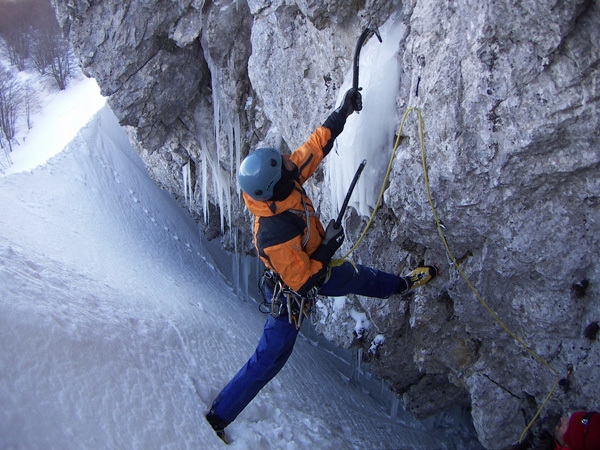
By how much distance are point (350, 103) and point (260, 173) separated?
1077mm

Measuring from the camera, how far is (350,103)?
3295mm

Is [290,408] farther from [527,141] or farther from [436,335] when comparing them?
[527,141]

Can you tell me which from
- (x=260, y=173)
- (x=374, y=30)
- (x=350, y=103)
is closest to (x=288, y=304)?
(x=260, y=173)

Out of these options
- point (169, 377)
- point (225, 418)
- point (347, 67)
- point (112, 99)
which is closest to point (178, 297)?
point (169, 377)

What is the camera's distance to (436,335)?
423cm

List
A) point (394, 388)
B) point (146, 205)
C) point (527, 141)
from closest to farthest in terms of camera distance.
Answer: point (527, 141)
point (394, 388)
point (146, 205)

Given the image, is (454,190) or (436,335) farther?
(436,335)

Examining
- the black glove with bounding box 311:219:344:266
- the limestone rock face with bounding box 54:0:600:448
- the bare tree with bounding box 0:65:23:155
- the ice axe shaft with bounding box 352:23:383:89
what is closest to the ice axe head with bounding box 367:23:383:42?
the ice axe shaft with bounding box 352:23:383:89

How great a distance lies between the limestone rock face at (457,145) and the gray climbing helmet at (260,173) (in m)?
1.11

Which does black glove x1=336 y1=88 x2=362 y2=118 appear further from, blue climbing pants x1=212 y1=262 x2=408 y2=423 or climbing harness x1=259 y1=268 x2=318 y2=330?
blue climbing pants x1=212 y1=262 x2=408 y2=423

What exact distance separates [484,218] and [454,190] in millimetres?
302

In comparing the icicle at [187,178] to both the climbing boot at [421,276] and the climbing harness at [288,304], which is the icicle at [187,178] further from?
the climbing boot at [421,276]

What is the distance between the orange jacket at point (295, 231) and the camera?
290 cm

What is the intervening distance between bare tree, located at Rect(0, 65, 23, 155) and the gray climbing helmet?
56.4 ft
